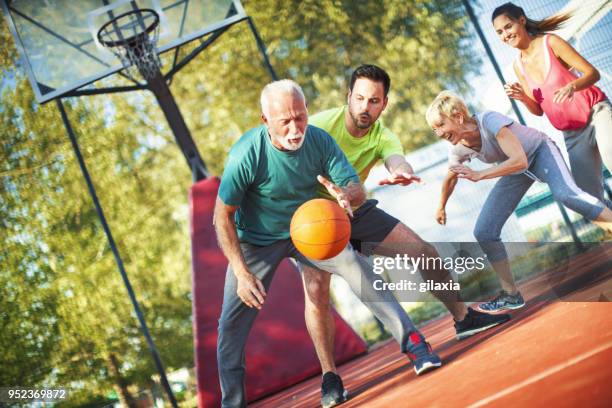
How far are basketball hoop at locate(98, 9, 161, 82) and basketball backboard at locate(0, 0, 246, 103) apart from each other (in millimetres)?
101

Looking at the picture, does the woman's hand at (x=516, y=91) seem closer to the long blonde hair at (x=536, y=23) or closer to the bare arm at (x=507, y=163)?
the long blonde hair at (x=536, y=23)

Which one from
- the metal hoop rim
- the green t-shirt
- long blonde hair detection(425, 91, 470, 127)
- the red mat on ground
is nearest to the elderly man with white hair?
the green t-shirt

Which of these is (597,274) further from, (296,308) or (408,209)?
(408,209)

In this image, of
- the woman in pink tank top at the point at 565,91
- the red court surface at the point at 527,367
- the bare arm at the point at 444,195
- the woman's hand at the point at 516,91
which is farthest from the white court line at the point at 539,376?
the woman's hand at the point at 516,91

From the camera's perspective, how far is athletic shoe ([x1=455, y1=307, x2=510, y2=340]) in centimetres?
370

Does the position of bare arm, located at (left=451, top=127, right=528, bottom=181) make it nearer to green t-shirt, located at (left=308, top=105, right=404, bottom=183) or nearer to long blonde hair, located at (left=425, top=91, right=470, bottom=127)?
long blonde hair, located at (left=425, top=91, right=470, bottom=127)

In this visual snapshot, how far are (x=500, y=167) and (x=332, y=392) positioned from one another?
5.18 feet

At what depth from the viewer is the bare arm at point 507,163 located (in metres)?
3.70

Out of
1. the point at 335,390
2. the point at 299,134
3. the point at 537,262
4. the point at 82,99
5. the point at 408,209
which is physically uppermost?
the point at 82,99

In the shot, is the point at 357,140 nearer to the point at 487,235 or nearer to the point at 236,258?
the point at 487,235

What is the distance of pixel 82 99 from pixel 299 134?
415 inches

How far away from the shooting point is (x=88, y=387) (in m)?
11.8

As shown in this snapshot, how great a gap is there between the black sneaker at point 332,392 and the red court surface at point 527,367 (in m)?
0.05

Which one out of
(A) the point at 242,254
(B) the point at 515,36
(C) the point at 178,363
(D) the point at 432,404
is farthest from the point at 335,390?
(C) the point at 178,363
